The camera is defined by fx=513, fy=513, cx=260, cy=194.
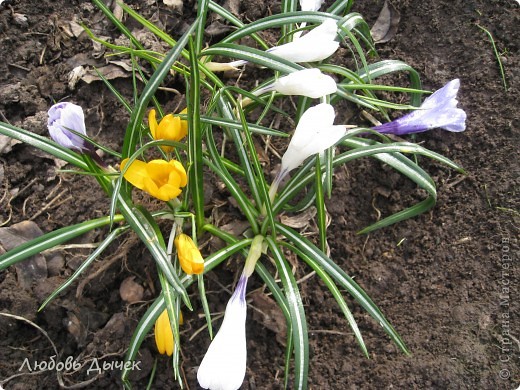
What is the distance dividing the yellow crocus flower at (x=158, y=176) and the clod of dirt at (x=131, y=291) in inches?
19.9

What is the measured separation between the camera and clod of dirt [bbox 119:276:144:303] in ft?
5.23

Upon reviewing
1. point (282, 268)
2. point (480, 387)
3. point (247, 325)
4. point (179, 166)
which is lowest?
A: point (480, 387)

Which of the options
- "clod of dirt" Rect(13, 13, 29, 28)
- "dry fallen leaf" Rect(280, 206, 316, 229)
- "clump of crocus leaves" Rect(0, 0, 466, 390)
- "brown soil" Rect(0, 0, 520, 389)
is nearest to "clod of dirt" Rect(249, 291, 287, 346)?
"brown soil" Rect(0, 0, 520, 389)

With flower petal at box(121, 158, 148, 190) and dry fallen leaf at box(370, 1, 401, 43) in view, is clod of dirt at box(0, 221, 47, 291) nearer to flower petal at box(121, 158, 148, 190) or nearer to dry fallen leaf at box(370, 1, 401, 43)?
flower petal at box(121, 158, 148, 190)

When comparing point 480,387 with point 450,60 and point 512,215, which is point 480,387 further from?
point 450,60

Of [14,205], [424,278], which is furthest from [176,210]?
[424,278]

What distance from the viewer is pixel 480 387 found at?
60.3 inches

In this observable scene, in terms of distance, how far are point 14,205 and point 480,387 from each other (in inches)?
62.1

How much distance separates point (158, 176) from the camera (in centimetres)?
121

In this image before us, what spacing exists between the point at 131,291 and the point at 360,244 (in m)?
0.75

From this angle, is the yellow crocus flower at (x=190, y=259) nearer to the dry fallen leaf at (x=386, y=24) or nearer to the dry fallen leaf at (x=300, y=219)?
the dry fallen leaf at (x=300, y=219)

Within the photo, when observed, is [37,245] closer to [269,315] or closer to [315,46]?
[269,315]

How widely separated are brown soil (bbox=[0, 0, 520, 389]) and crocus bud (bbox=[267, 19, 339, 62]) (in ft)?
1.80

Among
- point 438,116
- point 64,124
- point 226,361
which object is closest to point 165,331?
point 226,361
